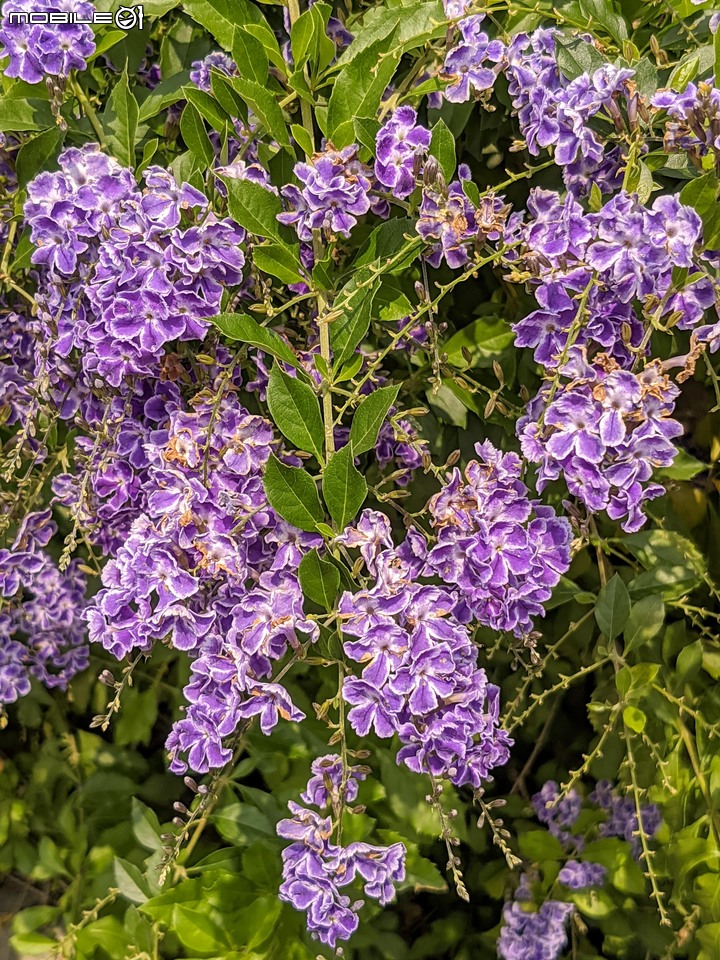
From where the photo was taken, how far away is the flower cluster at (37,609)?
4.71 ft

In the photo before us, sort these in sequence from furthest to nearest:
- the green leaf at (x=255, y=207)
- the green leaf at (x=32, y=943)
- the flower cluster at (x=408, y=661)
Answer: the green leaf at (x=32, y=943) → the green leaf at (x=255, y=207) → the flower cluster at (x=408, y=661)

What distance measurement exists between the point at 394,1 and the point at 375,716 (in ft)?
3.01

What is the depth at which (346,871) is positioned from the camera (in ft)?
3.27

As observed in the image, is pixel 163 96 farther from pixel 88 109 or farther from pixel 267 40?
pixel 267 40

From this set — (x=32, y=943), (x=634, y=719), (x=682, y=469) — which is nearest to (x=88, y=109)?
(x=682, y=469)

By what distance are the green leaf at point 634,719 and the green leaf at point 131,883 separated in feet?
2.82

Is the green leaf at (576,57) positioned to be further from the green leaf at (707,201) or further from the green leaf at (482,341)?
the green leaf at (482,341)

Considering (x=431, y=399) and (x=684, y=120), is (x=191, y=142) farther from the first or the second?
(x=684, y=120)

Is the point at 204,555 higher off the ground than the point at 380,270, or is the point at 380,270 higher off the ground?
the point at 380,270

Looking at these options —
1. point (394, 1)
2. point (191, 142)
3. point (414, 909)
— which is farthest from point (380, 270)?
point (414, 909)

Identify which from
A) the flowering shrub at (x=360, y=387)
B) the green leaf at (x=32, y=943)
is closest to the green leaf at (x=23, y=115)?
the flowering shrub at (x=360, y=387)

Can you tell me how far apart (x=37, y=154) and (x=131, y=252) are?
266mm

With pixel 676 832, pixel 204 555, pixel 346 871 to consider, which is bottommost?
pixel 676 832

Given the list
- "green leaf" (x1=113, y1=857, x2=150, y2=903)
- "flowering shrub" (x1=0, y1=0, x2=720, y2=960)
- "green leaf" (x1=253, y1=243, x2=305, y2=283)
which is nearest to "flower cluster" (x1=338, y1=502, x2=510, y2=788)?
"flowering shrub" (x1=0, y1=0, x2=720, y2=960)
